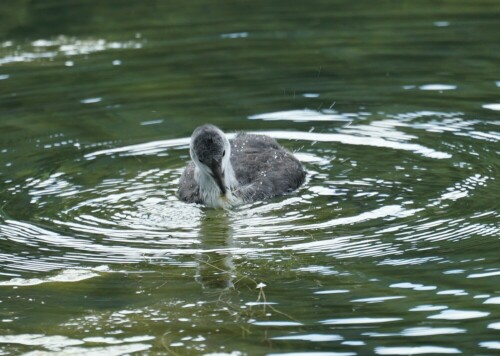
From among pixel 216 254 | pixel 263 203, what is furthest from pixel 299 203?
pixel 216 254

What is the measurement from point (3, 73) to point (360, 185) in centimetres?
706

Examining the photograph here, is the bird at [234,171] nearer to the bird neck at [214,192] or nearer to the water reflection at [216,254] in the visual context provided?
the bird neck at [214,192]

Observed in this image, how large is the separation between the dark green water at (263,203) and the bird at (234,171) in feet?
0.73

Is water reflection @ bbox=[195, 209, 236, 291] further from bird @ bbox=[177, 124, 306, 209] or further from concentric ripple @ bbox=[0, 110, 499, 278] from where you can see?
bird @ bbox=[177, 124, 306, 209]

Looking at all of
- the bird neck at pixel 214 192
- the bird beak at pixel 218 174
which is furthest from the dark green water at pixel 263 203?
the bird beak at pixel 218 174

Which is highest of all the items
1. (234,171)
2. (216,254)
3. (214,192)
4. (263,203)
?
(234,171)

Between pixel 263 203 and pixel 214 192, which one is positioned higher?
pixel 214 192

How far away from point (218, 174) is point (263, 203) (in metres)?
0.51

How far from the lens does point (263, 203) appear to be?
11.5 metres

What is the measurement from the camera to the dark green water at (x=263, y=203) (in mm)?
8180

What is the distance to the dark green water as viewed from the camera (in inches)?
322

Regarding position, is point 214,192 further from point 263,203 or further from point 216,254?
point 216,254

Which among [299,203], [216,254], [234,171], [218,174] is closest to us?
[216,254]

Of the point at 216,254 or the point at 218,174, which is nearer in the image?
the point at 216,254
